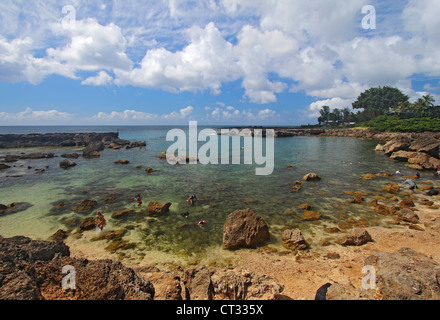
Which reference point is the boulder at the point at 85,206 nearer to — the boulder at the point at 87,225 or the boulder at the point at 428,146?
the boulder at the point at 87,225

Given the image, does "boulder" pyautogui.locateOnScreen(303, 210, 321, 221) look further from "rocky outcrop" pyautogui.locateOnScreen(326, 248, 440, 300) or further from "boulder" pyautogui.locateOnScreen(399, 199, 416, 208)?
"rocky outcrop" pyautogui.locateOnScreen(326, 248, 440, 300)

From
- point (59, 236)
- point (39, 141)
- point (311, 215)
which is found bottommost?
point (59, 236)

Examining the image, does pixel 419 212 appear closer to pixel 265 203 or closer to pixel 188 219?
pixel 265 203

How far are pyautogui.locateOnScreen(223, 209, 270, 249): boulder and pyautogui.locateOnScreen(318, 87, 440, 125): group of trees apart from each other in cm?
13189

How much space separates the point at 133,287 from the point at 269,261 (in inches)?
280

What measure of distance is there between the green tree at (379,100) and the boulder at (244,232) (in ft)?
491

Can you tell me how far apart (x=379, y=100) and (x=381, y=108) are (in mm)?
8577

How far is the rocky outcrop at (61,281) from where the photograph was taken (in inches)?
247

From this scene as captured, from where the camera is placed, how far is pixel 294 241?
12469 mm

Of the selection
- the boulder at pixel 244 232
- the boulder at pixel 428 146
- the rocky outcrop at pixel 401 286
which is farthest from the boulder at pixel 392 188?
the boulder at pixel 428 146

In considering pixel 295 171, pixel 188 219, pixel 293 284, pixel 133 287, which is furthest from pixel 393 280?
pixel 295 171

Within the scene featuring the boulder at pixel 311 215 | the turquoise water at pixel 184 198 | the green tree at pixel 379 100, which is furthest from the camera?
the green tree at pixel 379 100

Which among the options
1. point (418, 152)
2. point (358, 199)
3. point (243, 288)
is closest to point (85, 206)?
point (243, 288)

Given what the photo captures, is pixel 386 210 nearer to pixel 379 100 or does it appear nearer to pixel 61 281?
pixel 61 281
